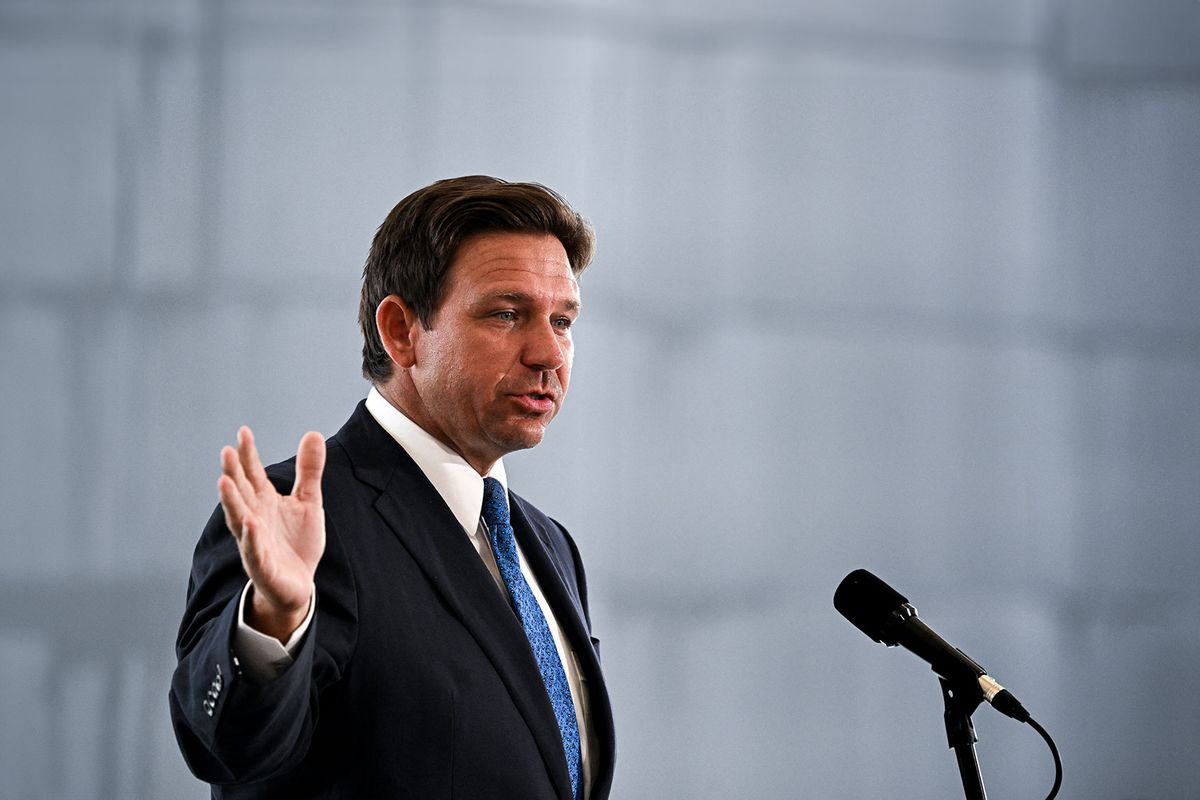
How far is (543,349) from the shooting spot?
1765mm

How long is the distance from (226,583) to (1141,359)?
113 inches

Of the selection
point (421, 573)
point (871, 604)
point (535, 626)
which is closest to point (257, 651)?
point (421, 573)

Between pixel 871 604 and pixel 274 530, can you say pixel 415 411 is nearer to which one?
pixel 274 530

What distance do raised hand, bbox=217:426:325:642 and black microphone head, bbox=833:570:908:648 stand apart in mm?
643

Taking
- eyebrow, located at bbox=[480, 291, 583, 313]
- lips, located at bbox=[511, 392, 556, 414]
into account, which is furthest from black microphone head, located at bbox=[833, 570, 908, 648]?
eyebrow, located at bbox=[480, 291, 583, 313]

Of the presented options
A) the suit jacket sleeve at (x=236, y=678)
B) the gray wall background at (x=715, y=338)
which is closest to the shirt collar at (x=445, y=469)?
the suit jacket sleeve at (x=236, y=678)

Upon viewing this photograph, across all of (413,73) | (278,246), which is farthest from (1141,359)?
(278,246)

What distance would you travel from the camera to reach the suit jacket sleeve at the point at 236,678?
124cm

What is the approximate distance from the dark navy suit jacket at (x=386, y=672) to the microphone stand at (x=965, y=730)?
478 mm

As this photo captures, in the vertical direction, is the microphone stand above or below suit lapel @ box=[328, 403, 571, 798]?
below

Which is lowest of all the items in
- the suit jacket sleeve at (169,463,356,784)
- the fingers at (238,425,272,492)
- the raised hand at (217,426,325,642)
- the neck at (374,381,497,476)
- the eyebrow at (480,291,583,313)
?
the suit jacket sleeve at (169,463,356,784)

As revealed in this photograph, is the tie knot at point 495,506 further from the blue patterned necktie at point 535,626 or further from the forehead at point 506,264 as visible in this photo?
the forehead at point 506,264

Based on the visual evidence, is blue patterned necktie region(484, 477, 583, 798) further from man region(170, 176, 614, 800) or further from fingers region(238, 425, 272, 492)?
fingers region(238, 425, 272, 492)

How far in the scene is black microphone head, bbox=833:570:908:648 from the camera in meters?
1.53
